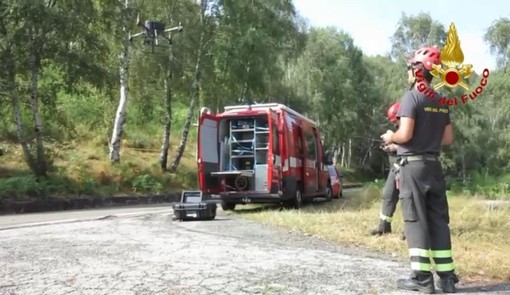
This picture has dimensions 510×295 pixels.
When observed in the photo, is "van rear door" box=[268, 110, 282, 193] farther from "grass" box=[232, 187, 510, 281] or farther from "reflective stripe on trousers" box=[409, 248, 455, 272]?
"reflective stripe on trousers" box=[409, 248, 455, 272]

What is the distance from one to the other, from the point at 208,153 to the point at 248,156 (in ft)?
3.33

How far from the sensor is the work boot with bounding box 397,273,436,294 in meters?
5.09

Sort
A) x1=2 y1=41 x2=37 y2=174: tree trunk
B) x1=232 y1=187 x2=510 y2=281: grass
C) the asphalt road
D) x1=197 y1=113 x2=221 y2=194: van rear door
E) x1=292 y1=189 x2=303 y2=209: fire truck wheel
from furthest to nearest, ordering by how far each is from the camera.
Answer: x1=2 y1=41 x2=37 y2=174: tree trunk, x1=292 y1=189 x2=303 y2=209: fire truck wheel, x1=197 y1=113 x2=221 y2=194: van rear door, x1=232 y1=187 x2=510 y2=281: grass, the asphalt road

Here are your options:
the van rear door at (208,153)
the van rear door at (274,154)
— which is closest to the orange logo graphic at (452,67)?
the van rear door at (274,154)

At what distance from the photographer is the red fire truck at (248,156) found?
47.3 feet

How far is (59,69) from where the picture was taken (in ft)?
70.5

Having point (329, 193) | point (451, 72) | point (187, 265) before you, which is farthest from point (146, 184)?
point (451, 72)

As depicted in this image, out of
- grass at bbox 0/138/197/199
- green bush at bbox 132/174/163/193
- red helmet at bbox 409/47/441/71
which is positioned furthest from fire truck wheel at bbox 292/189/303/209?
Answer: green bush at bbox 132/174/163/193

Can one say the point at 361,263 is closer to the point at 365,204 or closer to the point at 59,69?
the point at 365,204

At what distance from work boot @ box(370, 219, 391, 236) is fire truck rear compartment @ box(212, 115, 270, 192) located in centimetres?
573

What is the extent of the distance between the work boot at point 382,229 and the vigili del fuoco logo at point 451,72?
3616 mm

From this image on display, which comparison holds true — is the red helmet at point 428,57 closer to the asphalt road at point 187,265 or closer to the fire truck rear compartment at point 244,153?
the asphalt road at point 187,265

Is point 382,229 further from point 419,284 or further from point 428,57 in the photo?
point 428,57

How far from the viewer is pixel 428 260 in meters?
5.22
